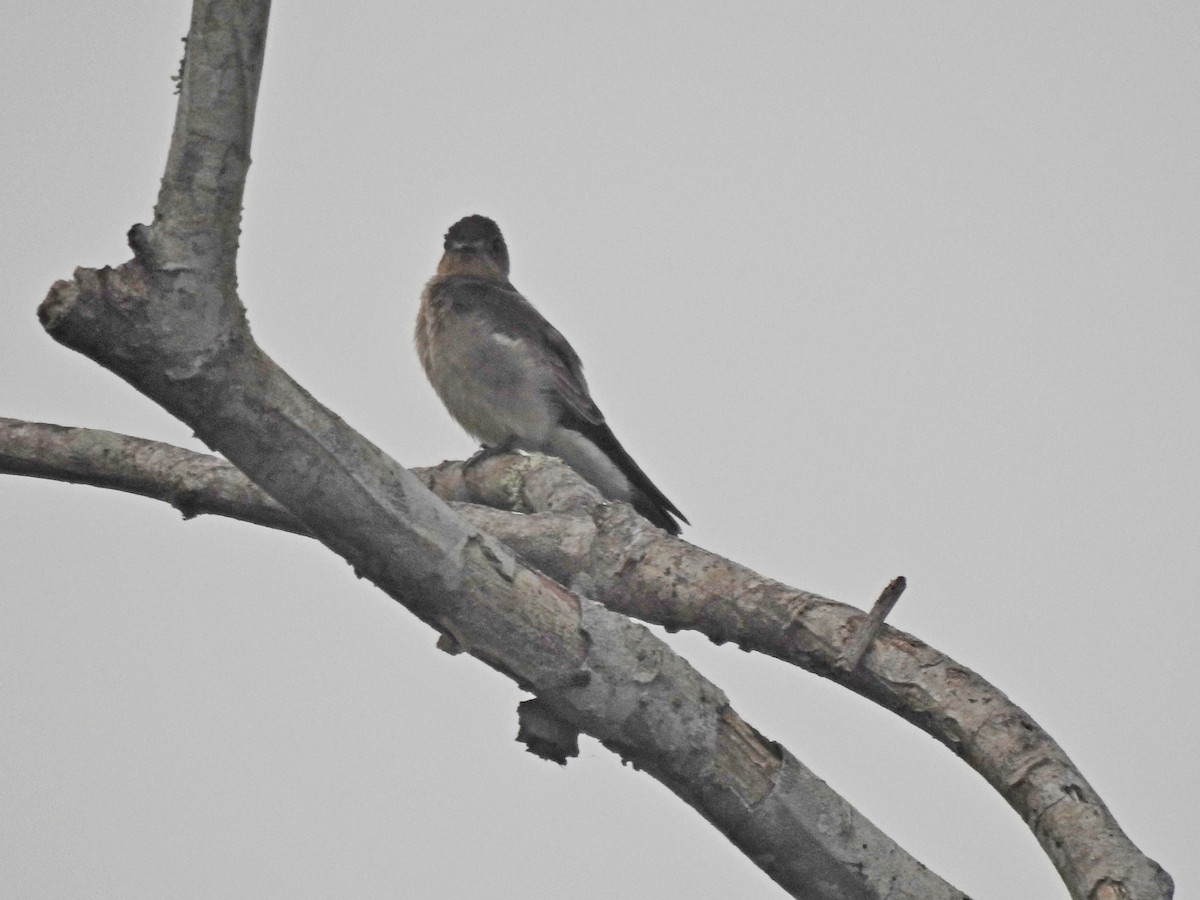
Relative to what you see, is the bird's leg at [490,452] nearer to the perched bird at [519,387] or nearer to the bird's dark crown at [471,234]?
the perched bird at [519,387]

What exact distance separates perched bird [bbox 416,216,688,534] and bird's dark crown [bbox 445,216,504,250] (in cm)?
81

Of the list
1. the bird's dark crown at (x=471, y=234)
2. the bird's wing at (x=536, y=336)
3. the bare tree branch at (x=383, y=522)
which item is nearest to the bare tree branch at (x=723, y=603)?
the bare tree branch at (x=383, y=522)

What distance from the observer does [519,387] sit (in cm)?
859

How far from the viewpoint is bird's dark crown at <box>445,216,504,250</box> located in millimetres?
9898

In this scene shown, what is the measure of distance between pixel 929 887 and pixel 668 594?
1.63m

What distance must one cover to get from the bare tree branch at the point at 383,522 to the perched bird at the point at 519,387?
→ 481cm

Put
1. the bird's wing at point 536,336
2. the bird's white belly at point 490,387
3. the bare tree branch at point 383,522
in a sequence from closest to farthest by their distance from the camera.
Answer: the bare tree branch at point 383,522, the bird's white belly at point 490,387, the bird's wing at point 536,336

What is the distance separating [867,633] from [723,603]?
619 mm

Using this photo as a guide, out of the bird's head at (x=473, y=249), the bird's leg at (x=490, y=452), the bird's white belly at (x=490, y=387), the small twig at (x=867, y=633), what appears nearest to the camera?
the small twig at (x=867, y=633)

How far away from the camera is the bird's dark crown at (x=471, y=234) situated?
990 cm

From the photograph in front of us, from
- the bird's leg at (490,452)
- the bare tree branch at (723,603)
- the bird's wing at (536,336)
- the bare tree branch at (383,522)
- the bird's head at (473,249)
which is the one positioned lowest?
the bare tree branch at (383,522)

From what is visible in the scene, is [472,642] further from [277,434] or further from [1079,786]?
[1079,786]

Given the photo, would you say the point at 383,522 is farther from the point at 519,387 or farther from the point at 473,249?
the point at 473,249

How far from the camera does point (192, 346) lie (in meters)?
2.96
